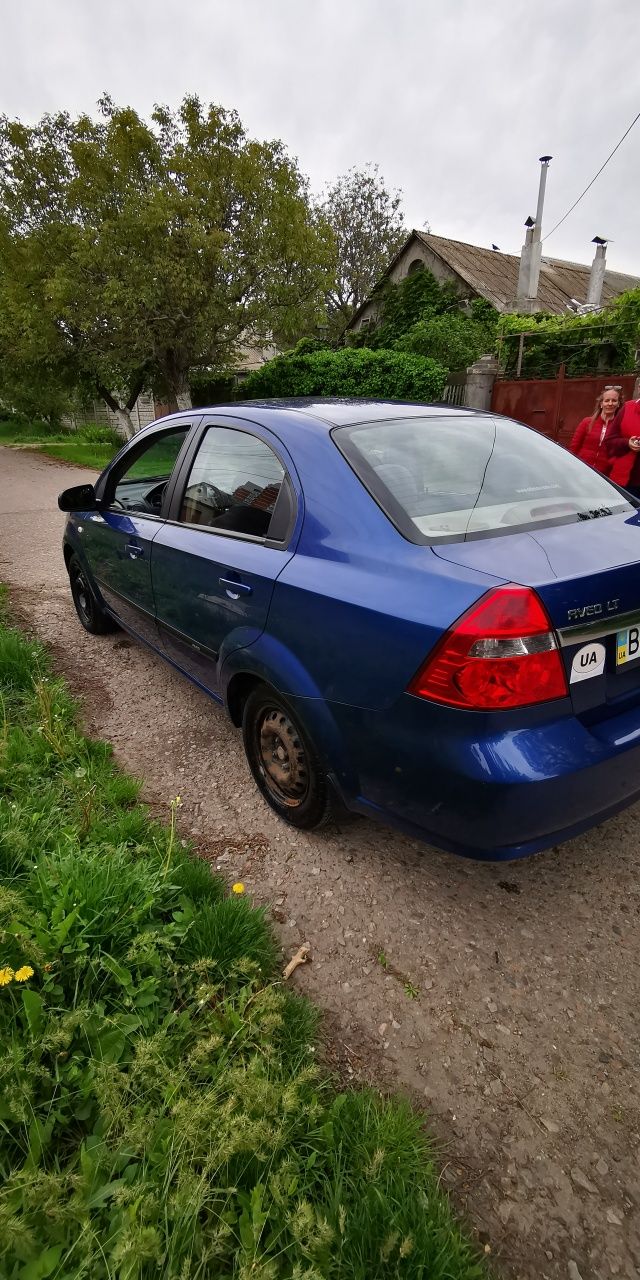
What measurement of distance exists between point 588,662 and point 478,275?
22.6 metres

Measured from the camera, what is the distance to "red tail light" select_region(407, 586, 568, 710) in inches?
62.7

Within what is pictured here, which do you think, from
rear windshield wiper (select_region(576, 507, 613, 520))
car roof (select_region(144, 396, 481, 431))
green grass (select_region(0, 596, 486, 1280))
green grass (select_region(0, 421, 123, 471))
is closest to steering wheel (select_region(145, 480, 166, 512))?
car roof (select_region(144, 396, 481, 431))

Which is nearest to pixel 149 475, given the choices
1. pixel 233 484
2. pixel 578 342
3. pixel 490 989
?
pixel 233 484

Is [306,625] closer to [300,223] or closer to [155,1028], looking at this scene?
[155,1028]

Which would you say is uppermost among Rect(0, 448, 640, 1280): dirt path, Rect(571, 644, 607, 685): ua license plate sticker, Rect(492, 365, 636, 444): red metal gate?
Rect(492, 365, 636, 444): red metal gate

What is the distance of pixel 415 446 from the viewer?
2326 millimetres

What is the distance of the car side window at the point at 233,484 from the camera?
2430 mm

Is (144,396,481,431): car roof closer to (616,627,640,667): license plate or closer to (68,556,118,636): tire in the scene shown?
(616,627,640,667): license plate

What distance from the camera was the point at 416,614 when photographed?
171 cm

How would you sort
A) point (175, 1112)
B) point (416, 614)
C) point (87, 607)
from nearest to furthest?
point (175, 1112) → point (416, 614) → point (87, 607)

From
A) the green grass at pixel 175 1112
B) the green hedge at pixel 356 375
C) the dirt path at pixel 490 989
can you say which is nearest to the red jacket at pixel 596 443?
the dirt path at pixel 490 989

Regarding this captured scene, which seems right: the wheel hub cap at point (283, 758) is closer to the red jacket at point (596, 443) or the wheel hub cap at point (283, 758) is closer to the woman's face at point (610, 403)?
the red jacket at point (596, 443)

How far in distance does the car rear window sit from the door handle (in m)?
0.63

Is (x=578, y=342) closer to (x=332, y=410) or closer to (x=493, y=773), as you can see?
(x=332, y=410)
